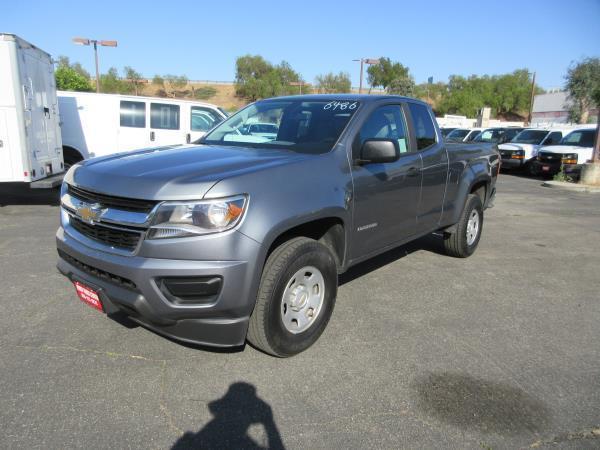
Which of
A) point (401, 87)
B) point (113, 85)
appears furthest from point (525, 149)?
point (113, 85)

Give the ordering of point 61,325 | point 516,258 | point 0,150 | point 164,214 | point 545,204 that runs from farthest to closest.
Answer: point 545,204, point 0,150, point 516,258, point 61,325, point 164,214

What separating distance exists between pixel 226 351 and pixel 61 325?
4.67 ft

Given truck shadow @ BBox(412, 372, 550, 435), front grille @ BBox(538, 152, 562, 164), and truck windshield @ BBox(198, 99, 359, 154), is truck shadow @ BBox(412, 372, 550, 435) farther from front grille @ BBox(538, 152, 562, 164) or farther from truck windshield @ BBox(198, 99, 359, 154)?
front grille @ BBox(538, 152, 562, 164)

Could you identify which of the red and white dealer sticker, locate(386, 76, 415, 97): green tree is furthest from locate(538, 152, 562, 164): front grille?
locate(386, 76, 415, 97): green tree

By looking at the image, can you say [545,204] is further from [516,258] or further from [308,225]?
[308,225]

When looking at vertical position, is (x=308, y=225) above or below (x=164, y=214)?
below

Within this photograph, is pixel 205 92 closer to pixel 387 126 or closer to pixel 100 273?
pixel 387 126

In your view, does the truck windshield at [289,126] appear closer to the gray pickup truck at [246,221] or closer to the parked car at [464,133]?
the gray pickup truck at [246,221]

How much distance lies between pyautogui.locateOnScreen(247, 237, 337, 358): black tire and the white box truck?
21.2 feet

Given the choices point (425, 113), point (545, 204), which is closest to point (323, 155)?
point (425, 113)

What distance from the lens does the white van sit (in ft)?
34.6

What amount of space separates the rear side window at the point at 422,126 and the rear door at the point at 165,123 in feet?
24.3

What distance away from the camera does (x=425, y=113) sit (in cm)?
489

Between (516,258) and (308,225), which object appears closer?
(308,225)
